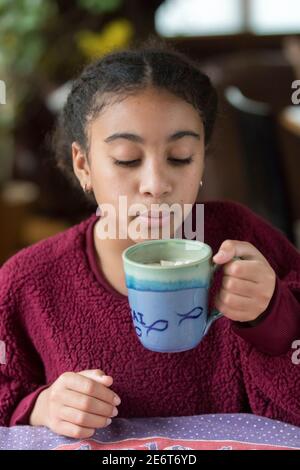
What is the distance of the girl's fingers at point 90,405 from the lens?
2.57 ft

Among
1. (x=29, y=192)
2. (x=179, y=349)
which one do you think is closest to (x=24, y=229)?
(x=29, y=192)

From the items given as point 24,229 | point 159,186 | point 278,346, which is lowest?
point 24,229

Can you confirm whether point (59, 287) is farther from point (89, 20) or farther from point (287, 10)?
point (287, 10)

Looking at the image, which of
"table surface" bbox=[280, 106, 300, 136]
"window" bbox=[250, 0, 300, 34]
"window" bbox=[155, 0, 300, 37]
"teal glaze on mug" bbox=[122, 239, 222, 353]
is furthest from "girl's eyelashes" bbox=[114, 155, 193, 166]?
"window" bbox=[250, 0, 300, 34]

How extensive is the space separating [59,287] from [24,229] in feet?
8.06

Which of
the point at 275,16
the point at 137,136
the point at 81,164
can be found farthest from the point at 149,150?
the point at 275,16

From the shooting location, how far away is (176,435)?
33.3 inches

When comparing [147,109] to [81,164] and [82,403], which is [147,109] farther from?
[82,403]

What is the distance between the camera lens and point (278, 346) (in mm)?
825

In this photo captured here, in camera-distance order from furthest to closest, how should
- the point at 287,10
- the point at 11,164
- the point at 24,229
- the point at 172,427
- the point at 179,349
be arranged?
the point at 287,10 → the point at 11,164 → the point at 24,229 → the point at 172,427 → the point at 179,349

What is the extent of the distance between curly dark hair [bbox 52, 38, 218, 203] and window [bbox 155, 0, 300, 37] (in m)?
3.62

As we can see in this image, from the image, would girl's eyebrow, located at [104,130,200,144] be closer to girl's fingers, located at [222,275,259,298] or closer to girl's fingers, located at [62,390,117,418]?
girl's fingers, located at [222,275,259,298]

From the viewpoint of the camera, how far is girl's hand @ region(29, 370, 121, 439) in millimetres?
785

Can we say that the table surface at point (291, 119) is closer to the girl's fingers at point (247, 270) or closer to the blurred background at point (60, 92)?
the blurred background at point (60, 92)
